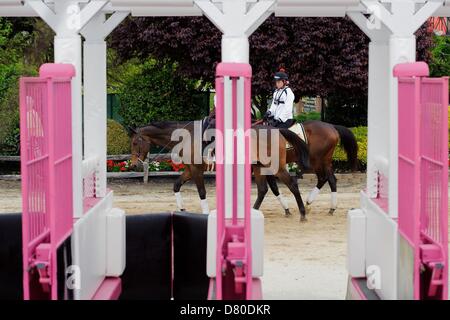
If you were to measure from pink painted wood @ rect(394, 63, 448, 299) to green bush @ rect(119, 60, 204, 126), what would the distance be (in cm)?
1446

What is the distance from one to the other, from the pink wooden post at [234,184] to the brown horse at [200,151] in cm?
763

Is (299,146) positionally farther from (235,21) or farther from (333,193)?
(235,21)

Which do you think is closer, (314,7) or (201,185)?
(314,7)

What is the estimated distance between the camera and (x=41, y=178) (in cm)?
513

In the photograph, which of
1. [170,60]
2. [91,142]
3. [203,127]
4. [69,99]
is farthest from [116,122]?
[69,99]

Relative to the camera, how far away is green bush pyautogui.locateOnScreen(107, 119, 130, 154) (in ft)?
64.1

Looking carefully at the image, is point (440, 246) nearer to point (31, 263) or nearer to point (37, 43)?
point (31, 263)

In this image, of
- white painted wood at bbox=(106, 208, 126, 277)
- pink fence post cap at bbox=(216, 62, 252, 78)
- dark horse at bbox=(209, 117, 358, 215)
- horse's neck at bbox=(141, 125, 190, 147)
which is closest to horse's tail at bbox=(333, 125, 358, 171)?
dark horse at bbox=(209, 117, 358, 215)

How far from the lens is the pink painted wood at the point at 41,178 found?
491 centimetres

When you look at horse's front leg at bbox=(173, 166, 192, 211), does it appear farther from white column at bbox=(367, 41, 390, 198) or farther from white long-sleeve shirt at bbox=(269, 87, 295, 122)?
white column at bbox=(367, 41, 390, 198)

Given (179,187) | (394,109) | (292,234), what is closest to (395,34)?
(394,109)

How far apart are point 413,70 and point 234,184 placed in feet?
3.92

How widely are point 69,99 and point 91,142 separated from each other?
7.52ft
